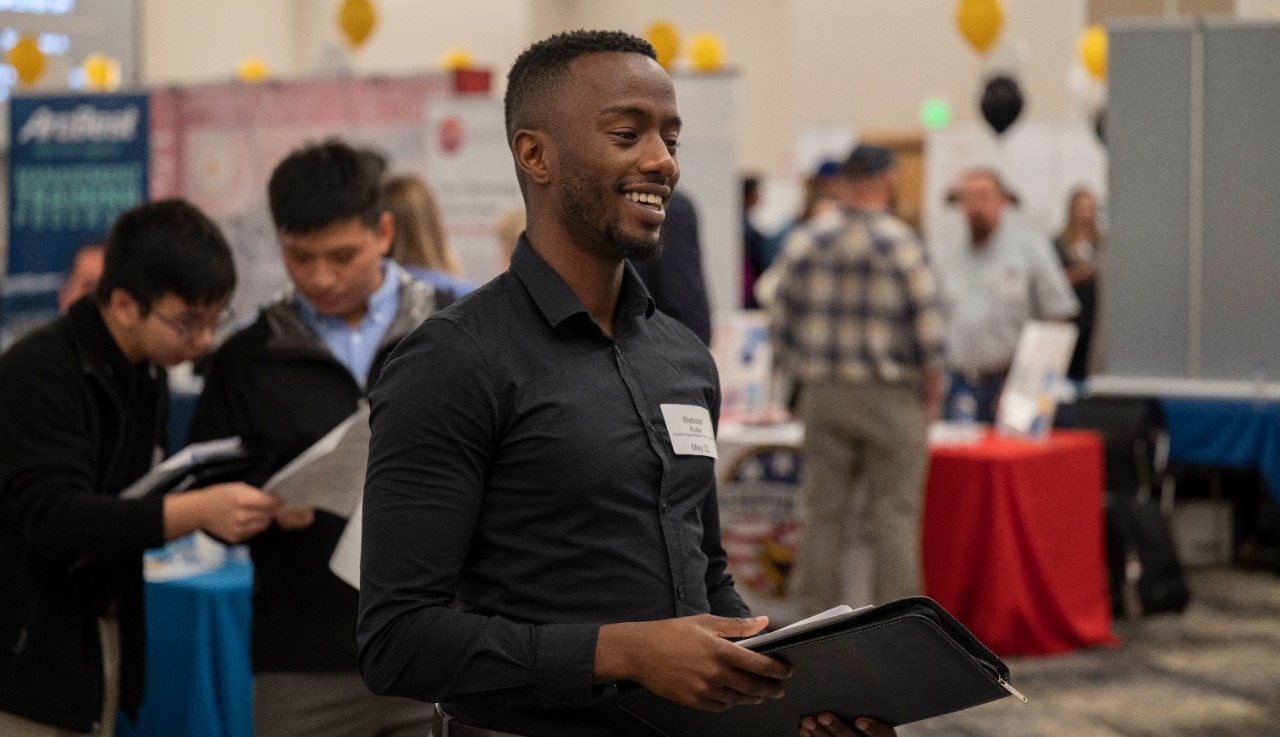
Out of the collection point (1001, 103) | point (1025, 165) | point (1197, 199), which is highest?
point (1001, 103)

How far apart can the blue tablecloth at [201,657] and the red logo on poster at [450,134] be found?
153 inches

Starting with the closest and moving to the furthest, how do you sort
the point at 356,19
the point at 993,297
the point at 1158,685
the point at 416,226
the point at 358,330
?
the point at 358,330 → the point at 416,226 → the point at 1158,685 → the point at 993,297 → the point at 356,19

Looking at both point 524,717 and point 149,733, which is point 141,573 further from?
point 524,717

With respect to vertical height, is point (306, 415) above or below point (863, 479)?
above

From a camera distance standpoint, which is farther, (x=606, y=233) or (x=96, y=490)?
(x=96, y=490)

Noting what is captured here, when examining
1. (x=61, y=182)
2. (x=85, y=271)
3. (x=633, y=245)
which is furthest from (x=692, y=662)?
(x=61, y=182)

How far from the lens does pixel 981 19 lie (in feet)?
29.1

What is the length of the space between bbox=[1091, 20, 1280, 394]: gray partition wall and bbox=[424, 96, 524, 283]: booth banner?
2.62 meters

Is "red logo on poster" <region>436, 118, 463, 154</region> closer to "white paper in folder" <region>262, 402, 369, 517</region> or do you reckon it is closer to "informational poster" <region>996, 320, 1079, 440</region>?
"informational poster" <region>996, 320, 1079, 440</region>

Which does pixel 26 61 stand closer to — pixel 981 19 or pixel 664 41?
pixel 664 41

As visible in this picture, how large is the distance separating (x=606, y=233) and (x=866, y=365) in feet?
12.5

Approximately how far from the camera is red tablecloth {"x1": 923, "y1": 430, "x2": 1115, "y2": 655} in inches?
200

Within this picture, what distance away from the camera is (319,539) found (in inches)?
86.5

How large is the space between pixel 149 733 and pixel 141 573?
779 millimetres
